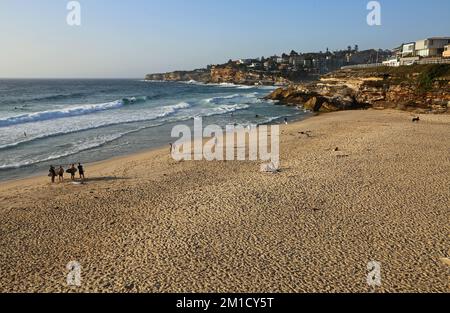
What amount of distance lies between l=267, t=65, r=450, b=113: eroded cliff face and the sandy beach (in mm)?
21213

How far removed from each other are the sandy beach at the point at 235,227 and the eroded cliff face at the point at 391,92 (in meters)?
21.2

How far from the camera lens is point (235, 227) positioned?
12250 mm

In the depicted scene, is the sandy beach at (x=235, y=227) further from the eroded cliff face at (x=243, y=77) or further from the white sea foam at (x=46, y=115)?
the eroded cliff face at (x=243, y=77)

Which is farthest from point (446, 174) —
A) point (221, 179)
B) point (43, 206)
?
point (43, 206)

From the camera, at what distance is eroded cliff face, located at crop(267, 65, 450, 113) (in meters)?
39.0

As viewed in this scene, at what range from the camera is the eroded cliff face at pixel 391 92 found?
3903cm

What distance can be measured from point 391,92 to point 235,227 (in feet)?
125

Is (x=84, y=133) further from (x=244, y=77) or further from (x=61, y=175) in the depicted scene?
(x=244, y=77)

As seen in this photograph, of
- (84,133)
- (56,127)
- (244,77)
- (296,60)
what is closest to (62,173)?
(84,133)
